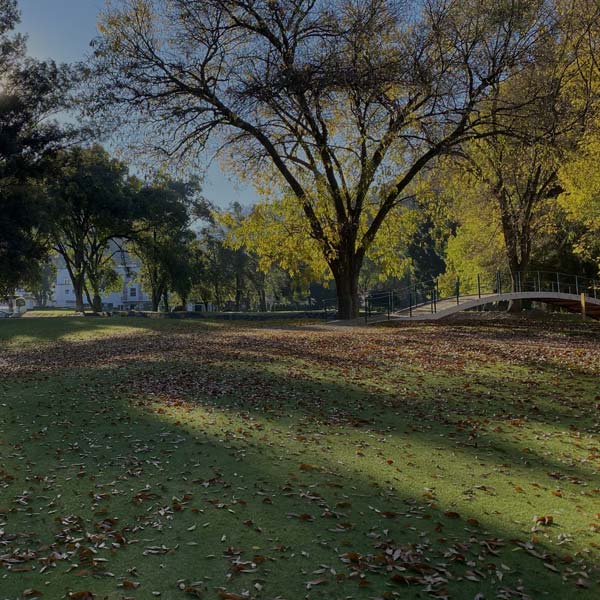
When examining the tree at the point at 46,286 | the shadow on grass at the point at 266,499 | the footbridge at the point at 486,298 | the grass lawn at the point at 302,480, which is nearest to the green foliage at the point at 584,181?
the footbridge at the point at 486,298

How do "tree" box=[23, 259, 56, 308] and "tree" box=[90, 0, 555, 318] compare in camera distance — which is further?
"tree" box=[23, 259, 56, 308]

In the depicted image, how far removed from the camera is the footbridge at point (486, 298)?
22781 mm

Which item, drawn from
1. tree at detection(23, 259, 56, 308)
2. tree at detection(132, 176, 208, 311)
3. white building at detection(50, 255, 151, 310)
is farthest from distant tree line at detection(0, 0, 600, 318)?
white building at detection(50, 255, 151, 310)

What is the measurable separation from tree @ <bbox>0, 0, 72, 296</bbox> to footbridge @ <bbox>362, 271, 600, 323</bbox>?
15516mm

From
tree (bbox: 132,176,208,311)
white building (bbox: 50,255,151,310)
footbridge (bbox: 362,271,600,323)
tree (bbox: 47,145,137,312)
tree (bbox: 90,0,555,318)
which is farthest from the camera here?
white building (bbox: 50,255,151,310)

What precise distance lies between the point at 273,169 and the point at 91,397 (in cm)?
1510

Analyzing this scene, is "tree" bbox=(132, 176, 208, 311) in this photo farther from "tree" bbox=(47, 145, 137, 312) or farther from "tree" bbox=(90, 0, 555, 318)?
"tree" bbox=(90, 0, 555, 318)

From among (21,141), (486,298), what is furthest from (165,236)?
(486,298)

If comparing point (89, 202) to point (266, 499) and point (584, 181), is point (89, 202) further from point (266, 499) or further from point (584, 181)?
point (266, 499)

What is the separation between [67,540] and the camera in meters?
4.27

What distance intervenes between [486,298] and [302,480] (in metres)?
21.0

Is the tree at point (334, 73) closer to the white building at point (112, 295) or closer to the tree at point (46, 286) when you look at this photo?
the tree at point (46, 286)

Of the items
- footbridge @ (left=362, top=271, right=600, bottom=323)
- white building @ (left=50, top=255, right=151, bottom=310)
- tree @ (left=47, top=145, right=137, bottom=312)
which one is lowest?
footbridge @ (left=362, top=271, right=600, bottom=323)

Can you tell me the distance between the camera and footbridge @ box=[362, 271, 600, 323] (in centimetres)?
2278
